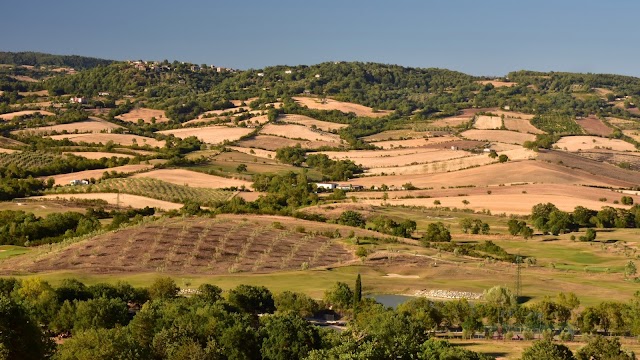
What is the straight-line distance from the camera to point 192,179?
15150cm

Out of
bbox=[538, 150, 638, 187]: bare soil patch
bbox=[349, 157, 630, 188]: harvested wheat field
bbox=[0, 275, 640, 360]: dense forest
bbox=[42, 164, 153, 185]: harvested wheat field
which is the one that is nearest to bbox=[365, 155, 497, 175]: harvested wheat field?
bbox=[349, 157, 630, 188]: harvested wheat field

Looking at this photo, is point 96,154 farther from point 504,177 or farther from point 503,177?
point 504,177

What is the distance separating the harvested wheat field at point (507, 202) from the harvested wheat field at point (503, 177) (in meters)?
13.1

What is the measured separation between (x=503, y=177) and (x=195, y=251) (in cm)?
8063

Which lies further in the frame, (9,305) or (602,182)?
(602,182)

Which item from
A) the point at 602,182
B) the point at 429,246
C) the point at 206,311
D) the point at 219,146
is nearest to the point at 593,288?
the point at 429,246

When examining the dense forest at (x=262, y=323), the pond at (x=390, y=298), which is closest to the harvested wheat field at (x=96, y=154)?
the pond at (x=390, y=298)

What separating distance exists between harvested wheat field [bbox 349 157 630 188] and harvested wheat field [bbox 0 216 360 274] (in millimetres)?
56982

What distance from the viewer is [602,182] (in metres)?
160

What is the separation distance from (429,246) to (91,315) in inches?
2104

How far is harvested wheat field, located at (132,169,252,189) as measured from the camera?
148m

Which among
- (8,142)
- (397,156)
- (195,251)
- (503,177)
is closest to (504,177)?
(503,177)

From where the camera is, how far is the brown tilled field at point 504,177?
507 ft

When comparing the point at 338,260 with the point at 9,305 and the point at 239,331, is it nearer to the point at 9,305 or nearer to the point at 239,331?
the point at 239,331
